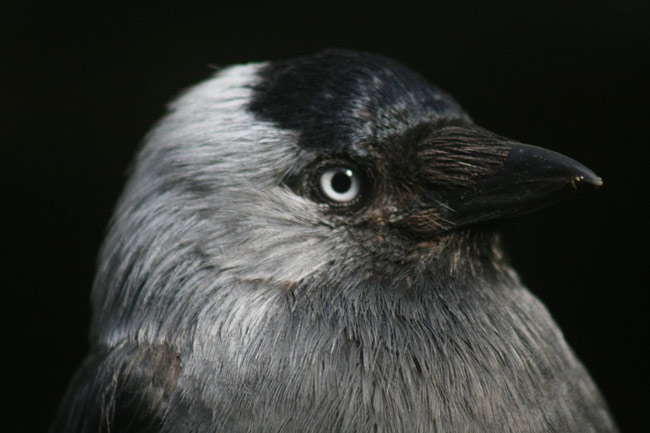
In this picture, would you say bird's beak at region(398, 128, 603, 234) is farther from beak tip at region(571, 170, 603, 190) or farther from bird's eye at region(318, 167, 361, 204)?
bird's eye at region(318, 167, 361, 204)

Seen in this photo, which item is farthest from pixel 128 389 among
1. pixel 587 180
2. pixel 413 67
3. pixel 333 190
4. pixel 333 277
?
pixel 413 67

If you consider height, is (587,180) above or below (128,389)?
above

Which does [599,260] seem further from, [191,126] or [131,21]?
[131,21]

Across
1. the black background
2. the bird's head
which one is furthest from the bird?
the black background

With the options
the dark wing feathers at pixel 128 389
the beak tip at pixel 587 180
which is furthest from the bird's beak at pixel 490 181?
the dark wing feathers at pixel 128 389

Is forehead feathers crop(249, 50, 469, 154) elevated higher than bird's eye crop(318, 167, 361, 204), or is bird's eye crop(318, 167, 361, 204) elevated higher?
forehead feathers crop(249, 50, 469, 154)

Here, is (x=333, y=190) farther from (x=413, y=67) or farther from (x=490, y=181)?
(x=413, y=67)

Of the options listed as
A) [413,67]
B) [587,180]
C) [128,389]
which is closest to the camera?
[587,180]

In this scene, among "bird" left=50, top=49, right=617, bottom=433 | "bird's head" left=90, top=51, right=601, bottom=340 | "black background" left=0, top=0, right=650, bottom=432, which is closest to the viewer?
"bird" left=50, top=49, right=617, bottom=433
